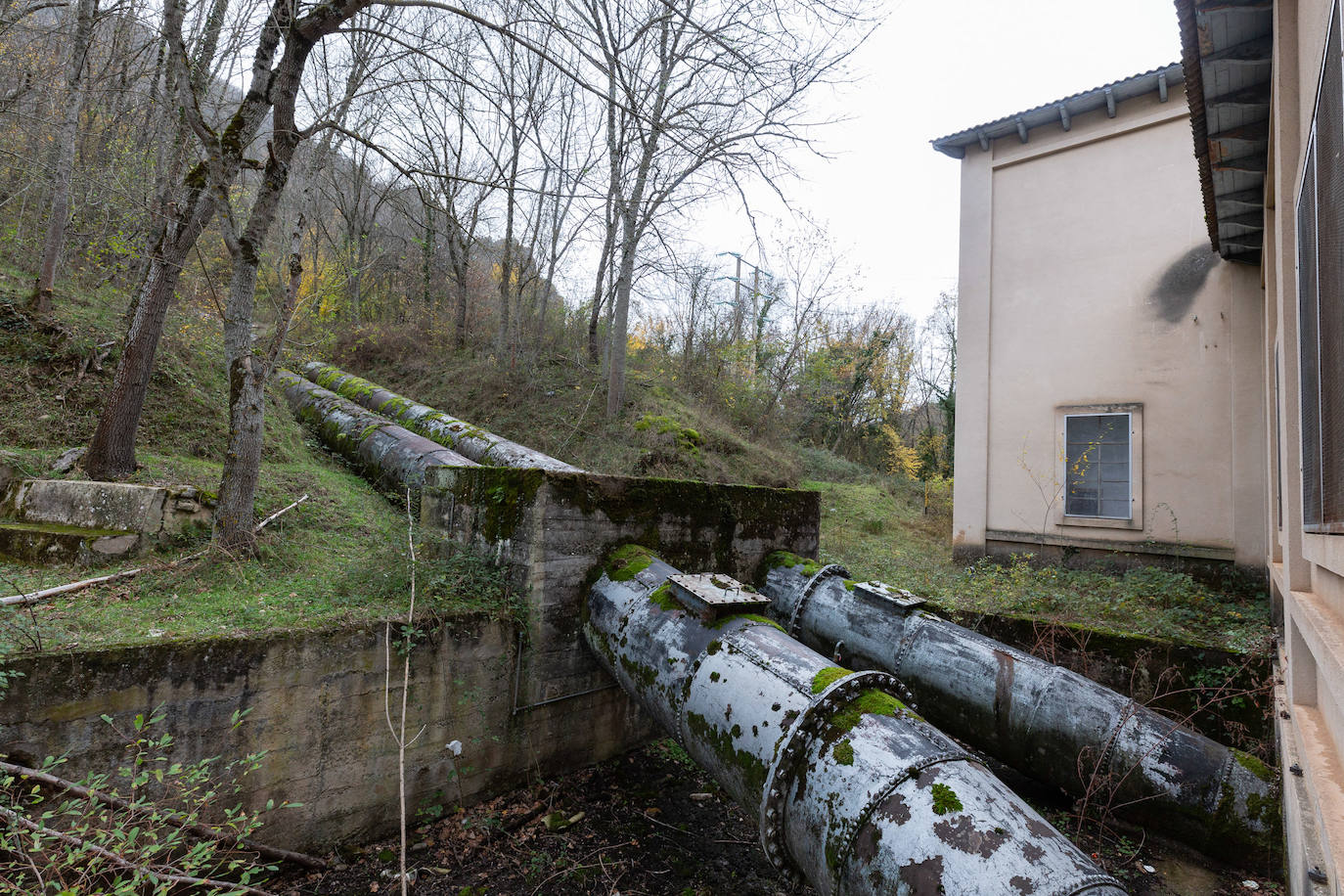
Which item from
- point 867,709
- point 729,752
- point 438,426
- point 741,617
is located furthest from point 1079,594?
point 438,426

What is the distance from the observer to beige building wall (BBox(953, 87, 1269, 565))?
7191mm

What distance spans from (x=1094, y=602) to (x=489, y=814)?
6.27 meters

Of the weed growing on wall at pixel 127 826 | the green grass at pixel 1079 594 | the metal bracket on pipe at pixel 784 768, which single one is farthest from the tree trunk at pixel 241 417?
the green grass at pixel 1079 594

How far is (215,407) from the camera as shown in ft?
23.1

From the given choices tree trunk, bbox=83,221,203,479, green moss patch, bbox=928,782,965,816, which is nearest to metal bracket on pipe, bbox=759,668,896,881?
green moss patch, bbox=928,782,965,816

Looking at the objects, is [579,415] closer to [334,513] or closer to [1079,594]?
[334,513]

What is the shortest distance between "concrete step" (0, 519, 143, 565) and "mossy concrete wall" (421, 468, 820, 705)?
2058mm

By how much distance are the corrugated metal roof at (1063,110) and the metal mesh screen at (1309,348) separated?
7.43 metres

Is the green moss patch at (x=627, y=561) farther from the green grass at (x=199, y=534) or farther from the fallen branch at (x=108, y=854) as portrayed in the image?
the fallen branch at (x=108, y=854)

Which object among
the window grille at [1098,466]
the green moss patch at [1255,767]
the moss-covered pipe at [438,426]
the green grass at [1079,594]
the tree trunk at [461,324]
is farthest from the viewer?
the tree trunk at [461,324]

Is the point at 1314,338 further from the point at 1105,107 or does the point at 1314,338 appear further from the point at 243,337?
the point at 1105,107

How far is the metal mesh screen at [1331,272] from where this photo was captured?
1500mm

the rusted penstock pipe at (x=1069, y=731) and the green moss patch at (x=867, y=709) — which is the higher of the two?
the green moss patch at (x=867, y=709)

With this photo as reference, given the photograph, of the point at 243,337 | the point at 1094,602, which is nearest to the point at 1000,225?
the point at 1094,602
